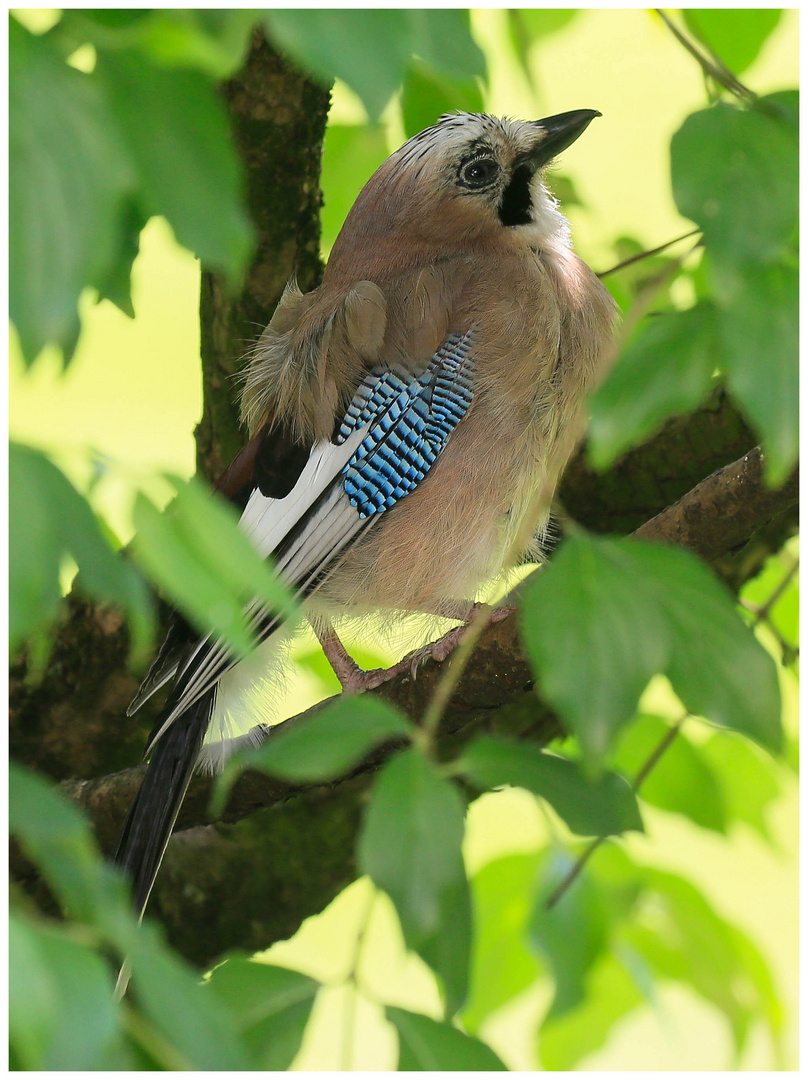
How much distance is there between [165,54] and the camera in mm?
516

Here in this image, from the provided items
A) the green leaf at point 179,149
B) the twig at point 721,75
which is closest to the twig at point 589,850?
the twig at point 721,75

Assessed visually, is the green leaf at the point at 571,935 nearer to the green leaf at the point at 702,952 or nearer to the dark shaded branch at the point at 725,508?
the green leaf at the point at 702,952

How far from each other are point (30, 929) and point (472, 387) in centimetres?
126

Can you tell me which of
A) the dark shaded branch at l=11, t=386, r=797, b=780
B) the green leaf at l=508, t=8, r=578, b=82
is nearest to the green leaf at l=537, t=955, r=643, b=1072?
the dark shaded branch at l=11, t=386, r=797, b=780

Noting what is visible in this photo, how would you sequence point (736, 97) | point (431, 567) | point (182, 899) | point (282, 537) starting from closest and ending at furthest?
point (736, 97) < point (282, 537) < point (431, 567) < point (182, 899)

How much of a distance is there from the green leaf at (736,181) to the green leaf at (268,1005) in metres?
0.50

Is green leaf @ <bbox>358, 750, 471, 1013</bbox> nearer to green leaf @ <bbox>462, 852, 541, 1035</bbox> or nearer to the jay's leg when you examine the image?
the jay's leg

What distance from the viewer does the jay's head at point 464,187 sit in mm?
1878

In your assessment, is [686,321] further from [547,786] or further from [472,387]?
[472,387]

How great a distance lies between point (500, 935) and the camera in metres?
1.57

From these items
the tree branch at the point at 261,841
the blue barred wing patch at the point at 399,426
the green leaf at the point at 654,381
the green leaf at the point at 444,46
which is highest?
the green leaf at the point at 444,46

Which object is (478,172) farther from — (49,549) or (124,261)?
(49,549)

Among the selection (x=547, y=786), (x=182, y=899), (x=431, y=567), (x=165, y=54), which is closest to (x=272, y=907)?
(x=182, y=899)

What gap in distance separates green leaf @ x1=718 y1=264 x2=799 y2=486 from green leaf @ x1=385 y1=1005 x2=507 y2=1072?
0.37 metres
